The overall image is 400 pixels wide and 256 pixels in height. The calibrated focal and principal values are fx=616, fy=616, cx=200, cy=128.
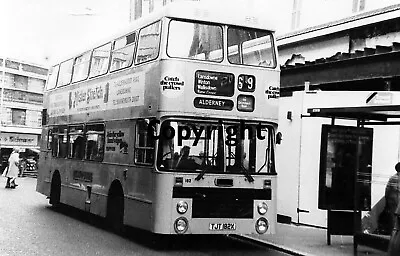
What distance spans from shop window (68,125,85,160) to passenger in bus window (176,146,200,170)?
4.68m

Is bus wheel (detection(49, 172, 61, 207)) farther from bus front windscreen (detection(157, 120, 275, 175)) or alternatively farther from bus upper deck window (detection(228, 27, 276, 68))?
bus upper deck window (detection(228, 27, 276, 68))

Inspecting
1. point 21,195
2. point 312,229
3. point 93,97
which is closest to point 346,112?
point 312,229

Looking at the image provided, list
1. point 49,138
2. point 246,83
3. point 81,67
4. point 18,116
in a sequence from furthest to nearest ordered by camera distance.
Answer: point 18,116 < point 49,138 < point 81,67 < point 246,83

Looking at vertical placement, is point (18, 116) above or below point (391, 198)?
above

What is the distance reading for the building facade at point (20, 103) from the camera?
5912 cm

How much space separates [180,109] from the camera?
34.1 feet

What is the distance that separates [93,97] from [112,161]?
2.01m

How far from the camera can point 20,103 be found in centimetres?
6438

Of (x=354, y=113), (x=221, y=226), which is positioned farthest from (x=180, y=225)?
(x=354, y=113)

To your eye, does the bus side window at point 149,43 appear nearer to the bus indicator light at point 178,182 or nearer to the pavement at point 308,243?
the bus indicator light at point 178,182

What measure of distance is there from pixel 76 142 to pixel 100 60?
2309 mm

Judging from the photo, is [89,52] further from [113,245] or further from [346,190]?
[346,190]

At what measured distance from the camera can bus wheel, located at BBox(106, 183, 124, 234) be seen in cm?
1226

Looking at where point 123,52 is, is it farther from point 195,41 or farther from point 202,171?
point 202,171
